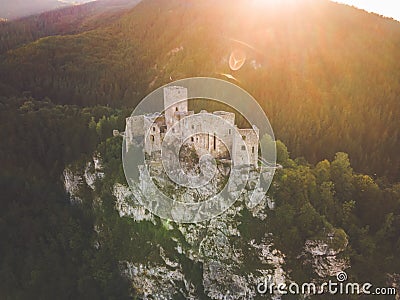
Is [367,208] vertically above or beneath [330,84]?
beneath

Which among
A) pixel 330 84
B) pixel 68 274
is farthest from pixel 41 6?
pixel 68 274

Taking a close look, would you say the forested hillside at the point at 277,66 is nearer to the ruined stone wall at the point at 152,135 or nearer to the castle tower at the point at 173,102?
the castle tower at the point at 173,102

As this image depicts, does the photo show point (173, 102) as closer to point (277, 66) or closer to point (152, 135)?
point (152, 135)

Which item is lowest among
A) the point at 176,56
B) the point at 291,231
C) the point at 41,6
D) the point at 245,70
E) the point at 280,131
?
the point at 291,231

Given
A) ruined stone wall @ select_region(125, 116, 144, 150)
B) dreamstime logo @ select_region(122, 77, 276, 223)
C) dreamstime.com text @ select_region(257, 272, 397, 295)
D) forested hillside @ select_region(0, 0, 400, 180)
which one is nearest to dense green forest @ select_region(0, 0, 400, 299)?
forested hillside @ select_region(0, 0, 400, 180)

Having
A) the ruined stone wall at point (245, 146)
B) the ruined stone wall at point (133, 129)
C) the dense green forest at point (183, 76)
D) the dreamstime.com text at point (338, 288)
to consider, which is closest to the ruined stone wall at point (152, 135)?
the ruined stone wall at point (133, 129)

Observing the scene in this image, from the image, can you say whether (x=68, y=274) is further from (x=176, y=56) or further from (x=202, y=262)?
(x=176, y=56)
